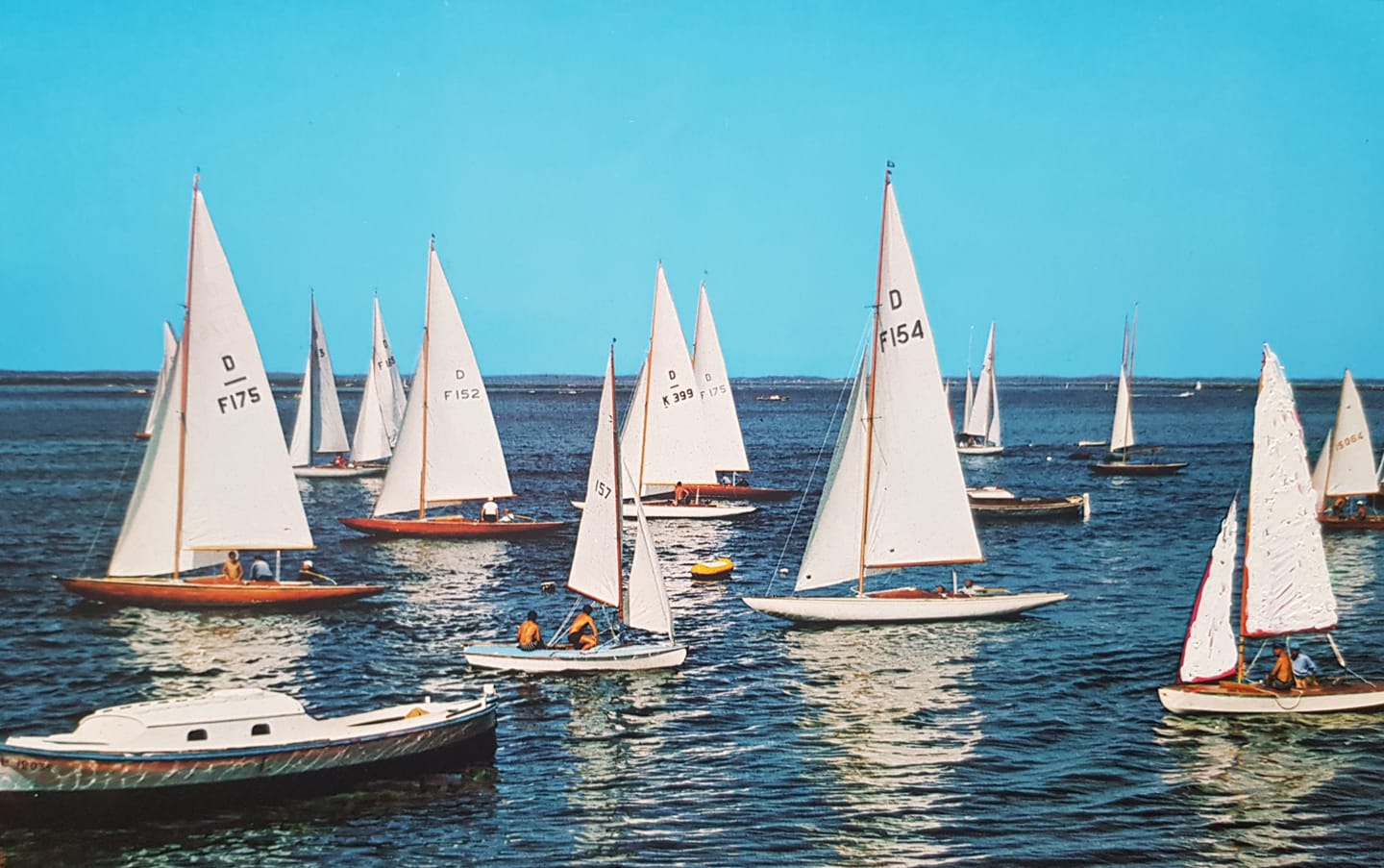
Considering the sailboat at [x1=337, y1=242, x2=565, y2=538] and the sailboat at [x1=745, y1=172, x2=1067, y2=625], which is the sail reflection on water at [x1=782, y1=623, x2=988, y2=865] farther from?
the sailboat at [x1=337, y1=242, x2=565, y2=538]

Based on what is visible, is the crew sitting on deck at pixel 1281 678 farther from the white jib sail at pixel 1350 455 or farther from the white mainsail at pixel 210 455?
the white jib sail at pixel 1350 455

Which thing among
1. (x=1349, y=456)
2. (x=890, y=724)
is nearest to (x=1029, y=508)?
(x=1349, y=456)

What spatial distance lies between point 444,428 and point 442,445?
0.85 metres

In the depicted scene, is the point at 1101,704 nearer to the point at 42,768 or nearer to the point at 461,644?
the point at 461,644

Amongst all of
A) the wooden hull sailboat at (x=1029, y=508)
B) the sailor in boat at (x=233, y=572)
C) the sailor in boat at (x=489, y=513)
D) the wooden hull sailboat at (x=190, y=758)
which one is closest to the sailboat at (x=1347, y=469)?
the wooden hull sailboat at (x=1029, y=508)

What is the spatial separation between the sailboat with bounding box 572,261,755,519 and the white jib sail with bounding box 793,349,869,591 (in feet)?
91.0

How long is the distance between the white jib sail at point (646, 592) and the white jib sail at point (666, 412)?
108 ft

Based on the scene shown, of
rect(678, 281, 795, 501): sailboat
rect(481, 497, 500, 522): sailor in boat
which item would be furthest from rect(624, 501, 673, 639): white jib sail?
rect(678, 281, 795, 501): sailboat

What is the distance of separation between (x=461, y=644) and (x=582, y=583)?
5.80 m

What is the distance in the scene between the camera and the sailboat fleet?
25609 millimetres

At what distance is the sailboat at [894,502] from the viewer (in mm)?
41312

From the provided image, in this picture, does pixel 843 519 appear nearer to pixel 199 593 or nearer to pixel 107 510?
pixel 199 593

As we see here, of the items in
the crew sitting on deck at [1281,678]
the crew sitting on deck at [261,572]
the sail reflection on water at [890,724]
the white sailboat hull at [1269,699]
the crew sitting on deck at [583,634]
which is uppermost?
the crew sitting on deck at [261,572]

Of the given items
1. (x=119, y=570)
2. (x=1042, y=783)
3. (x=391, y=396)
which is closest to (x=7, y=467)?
(x=391, y=396)
